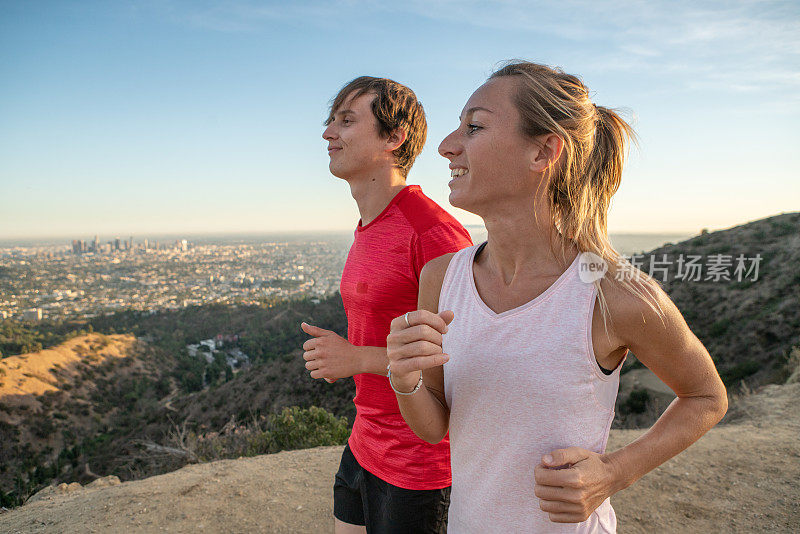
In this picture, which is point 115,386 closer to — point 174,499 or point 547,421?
point 174,499

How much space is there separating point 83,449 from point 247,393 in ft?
31.1

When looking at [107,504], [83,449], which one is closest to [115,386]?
[83,449]

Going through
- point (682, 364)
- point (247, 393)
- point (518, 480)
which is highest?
point (682, 364)

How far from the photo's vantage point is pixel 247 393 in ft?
68.8

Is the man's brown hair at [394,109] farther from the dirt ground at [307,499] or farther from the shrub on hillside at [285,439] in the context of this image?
the shrub on hillside at [285,439]

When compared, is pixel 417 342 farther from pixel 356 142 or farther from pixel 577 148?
pixel 356 142

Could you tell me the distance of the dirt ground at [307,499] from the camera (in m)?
3.87

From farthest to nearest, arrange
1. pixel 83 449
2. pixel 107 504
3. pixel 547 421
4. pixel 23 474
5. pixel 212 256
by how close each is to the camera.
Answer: pixel 212 256 < pixel 83 449 < pixel 23 474 < pixel 107 504 < pixel 547 421

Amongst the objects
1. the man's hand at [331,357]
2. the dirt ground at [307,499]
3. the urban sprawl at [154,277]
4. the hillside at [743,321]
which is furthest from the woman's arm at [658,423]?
the urban sprawl at [154,277]

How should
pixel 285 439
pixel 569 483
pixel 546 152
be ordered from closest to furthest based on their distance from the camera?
pixel 569 483
pixel 546 152
pixel 285 439

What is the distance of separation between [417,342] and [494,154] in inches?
21.2

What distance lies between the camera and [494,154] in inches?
47.8

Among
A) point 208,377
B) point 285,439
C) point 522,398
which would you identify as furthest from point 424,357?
point 208,377

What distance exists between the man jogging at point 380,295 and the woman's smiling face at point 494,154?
48 cm
